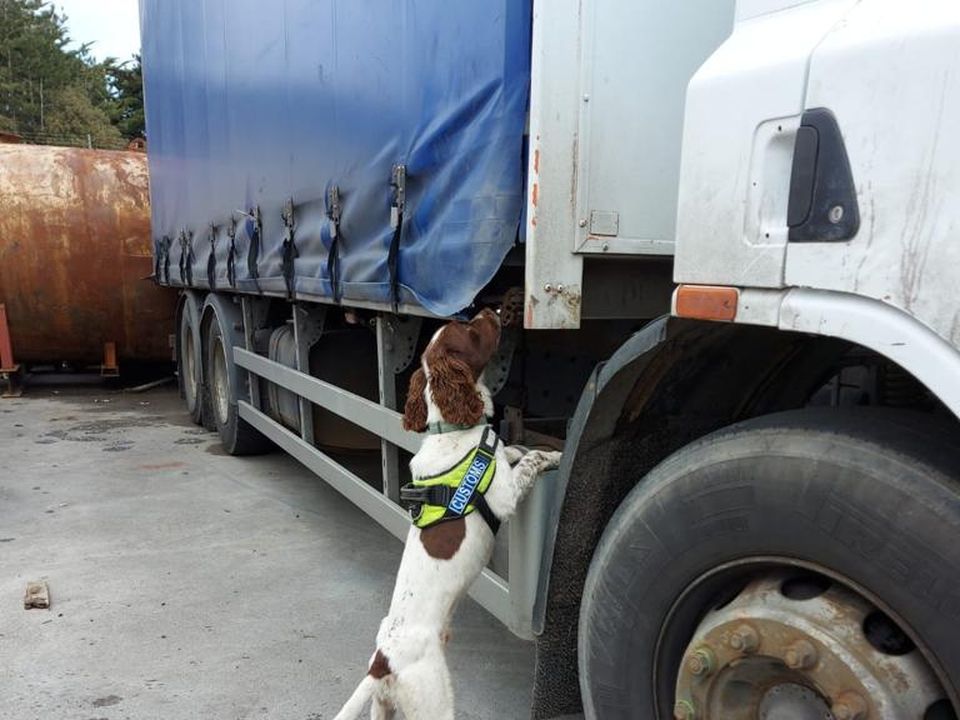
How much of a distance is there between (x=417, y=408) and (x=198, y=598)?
224cm

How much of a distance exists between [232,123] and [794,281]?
491cm

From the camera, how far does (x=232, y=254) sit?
19.6 ft

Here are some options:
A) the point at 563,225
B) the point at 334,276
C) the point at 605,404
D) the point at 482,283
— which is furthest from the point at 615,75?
the point at 334,276

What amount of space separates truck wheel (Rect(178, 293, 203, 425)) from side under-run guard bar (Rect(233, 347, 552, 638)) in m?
1.64

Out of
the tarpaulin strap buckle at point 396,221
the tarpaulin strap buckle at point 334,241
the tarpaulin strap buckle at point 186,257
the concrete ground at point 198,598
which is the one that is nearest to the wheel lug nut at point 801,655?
the concrete ground at point 198,598

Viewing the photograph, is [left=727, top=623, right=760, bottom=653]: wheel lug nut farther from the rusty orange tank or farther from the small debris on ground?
the rusty orange tank

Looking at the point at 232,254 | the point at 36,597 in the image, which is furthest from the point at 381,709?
the point at 232,254

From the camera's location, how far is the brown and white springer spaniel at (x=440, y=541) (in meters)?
2.39

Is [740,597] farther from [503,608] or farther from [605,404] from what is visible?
[503,608]

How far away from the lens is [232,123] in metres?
5.54

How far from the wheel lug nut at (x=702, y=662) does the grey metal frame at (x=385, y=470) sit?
2.51 feet

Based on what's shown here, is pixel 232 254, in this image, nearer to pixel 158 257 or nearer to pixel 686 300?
pixel 158 257

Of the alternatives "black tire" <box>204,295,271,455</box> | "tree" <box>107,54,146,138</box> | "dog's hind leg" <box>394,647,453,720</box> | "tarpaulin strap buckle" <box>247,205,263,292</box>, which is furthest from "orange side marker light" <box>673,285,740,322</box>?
"tree" <box>107,54,146,138</box>

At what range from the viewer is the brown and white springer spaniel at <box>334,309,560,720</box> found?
2.39 m
